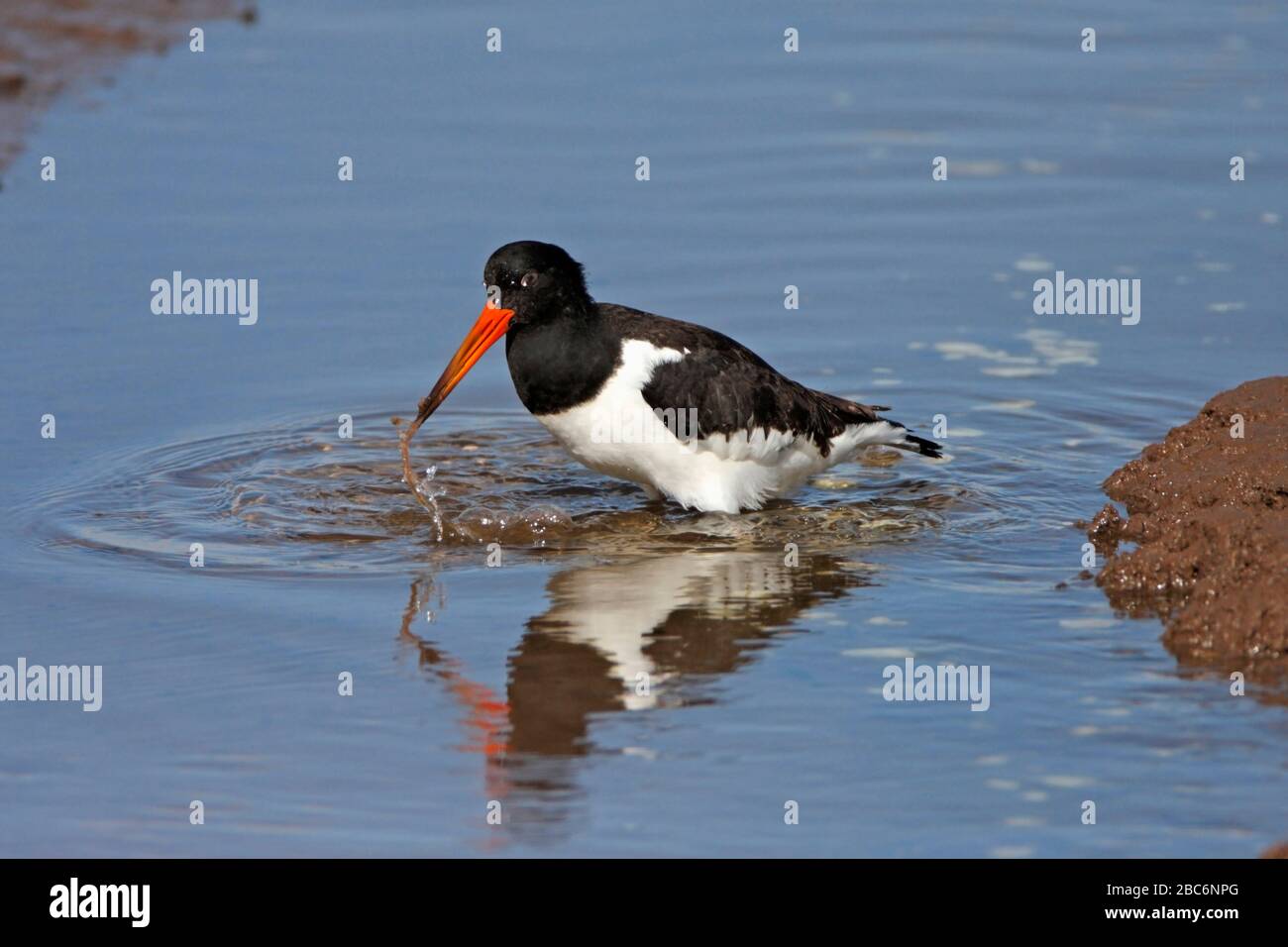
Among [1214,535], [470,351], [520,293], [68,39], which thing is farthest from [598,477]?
[68,39]

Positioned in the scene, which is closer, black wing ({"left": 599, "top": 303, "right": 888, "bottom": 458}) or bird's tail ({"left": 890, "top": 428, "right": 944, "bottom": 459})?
black wing ({"left": 599, "top": 303, "right": 888, "bottom": 458})

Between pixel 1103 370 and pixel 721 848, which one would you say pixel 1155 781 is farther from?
pixel 1103 370

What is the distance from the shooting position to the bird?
808 centimetres

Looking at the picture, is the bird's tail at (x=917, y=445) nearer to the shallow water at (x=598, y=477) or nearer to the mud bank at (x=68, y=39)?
the shallow water at (x=598, y=477)

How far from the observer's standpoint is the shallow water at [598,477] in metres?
5.98

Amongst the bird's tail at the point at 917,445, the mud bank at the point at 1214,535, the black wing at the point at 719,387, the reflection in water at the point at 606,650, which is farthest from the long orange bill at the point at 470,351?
the mud bank at the point at 1214,535

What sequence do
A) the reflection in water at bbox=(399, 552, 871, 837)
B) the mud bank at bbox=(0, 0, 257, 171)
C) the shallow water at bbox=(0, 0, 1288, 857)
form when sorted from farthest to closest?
the mud bank at bbox=(0, 0, 257, 171) → the reflection in water at bbox=(399, 552, 871, 837) → the shallow water at bbox=(0, 0, 1288, 857)

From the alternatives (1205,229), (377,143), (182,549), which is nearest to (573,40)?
(377,143)

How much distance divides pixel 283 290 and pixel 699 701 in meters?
5.37

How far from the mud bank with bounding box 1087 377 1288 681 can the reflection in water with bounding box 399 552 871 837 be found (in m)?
1.17

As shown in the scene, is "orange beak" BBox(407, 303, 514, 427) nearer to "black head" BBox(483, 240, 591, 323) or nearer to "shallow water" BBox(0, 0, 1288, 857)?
"black head" BBox(483, 240, 591, 323)

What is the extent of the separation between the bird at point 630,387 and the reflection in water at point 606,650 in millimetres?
490

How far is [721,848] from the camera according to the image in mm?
5543

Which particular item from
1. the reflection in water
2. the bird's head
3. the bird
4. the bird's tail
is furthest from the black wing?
the reflection in water
